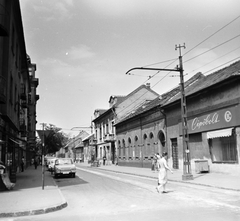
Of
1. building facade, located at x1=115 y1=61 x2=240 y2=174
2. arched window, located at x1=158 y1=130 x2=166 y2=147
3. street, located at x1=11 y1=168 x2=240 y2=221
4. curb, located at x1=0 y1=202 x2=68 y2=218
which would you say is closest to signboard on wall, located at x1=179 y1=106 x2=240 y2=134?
building facade, located at x1=115 y1=61 x2=240 y2=174

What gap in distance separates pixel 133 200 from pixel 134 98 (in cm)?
3796

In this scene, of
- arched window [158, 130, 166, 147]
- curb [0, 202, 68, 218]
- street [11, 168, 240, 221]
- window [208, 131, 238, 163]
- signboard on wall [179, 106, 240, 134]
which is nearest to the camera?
street [11, 168, 240, 221]

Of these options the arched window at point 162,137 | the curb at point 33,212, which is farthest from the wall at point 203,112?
the curb at point 33,212

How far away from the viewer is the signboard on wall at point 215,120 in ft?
61.8

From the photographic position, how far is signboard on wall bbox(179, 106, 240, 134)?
1883cm

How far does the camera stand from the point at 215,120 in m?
20.8

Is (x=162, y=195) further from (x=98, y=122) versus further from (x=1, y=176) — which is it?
(x=98, y=122)

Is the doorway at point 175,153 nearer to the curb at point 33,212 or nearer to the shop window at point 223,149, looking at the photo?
the shop window at point 223,149

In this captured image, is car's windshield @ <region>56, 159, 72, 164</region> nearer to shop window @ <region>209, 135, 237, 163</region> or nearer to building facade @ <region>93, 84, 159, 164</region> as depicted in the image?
shop window @ <region>209, 135, 237, 163</region>

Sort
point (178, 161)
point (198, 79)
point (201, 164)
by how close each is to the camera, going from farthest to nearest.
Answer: point (198, 79) < point (178, 161) < point (201, 164)

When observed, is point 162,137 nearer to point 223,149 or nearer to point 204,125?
point 204,125

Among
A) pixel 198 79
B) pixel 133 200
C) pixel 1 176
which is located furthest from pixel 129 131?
pixel 133 200

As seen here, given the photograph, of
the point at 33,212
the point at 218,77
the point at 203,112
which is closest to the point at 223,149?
the point at 203,112

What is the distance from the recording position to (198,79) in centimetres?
2970
